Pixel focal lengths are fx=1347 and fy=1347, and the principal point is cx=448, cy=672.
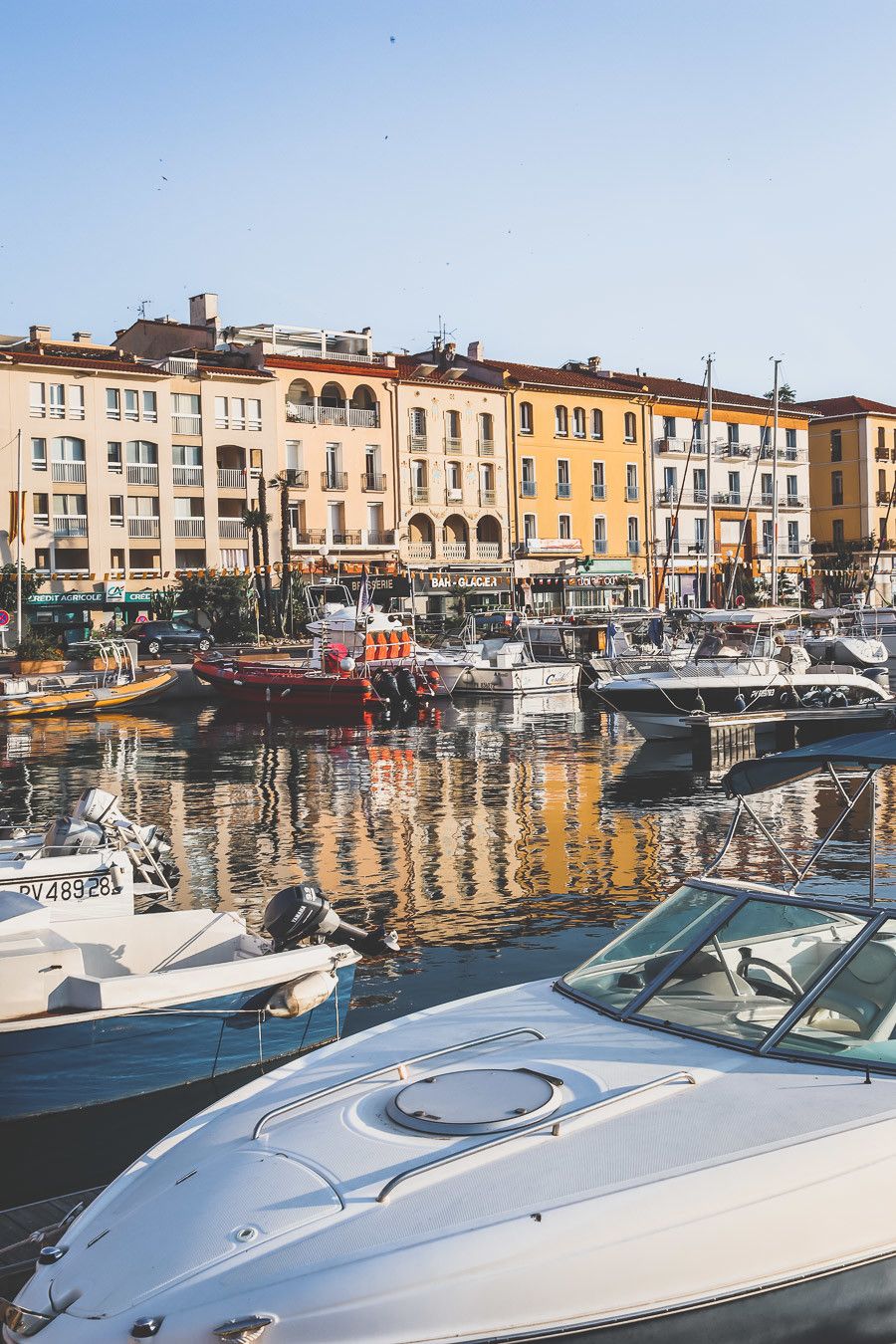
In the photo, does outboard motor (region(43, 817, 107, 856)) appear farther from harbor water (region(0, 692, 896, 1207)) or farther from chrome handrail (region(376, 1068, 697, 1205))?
chrome handrail (region(376, 1068, 697, 1205))

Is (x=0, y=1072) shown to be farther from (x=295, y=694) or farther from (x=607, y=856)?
(x=295, y=694)

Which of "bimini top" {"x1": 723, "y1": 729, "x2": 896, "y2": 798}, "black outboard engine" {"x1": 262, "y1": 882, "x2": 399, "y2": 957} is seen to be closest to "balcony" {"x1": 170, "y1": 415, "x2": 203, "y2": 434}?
"black outboard engine" {"x1": 262, "y1": 882, "x2": 399, "y2": 957}

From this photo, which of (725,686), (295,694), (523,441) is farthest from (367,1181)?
(523,441)

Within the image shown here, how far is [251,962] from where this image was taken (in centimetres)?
959

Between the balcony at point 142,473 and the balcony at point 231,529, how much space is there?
3552 mm

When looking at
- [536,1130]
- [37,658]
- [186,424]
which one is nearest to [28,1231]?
[536,1130]

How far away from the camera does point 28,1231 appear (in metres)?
6.84

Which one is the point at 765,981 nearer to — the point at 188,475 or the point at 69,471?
the point at 69,471

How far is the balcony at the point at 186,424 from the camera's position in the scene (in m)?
60.5

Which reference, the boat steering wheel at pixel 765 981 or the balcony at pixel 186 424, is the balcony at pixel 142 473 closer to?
the balcony at pixel 186 424

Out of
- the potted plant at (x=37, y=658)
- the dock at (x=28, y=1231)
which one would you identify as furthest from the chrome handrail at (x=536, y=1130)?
the potted plant at (x=37, y=658)

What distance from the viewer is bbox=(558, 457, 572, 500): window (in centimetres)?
7206

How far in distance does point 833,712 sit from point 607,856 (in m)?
13.0

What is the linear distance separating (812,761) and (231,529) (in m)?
55.2
